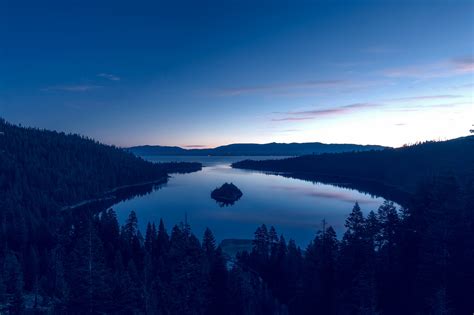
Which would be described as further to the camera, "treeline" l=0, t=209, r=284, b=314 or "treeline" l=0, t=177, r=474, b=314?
"treeline" l=0, t=177, r=474, b=314

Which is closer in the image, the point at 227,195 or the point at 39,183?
the point at 227,195

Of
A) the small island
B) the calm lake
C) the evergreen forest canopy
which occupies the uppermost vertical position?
the evergreen forest canopy

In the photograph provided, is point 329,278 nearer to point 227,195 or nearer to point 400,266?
point 400,266

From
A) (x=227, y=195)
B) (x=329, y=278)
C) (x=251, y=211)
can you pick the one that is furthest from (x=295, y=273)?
(x=227, y=195)

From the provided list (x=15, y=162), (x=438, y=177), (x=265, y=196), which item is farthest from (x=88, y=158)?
(x=438, y=177)

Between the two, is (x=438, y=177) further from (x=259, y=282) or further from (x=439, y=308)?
(x=259, y=282)

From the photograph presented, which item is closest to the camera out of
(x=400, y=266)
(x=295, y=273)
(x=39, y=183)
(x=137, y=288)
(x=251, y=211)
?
(x=400, y=266)

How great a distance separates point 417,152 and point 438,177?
178112mm

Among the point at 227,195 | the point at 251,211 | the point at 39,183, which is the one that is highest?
the point at 39,183

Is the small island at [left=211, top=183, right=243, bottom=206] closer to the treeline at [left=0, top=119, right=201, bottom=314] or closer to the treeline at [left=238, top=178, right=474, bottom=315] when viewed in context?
the treeline at [left=0, top=119, right=201, bottom=314]

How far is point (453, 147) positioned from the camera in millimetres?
164625

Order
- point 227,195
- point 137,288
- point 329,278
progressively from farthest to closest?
1. point 227,195
2. point 329,278
3. point 137,288

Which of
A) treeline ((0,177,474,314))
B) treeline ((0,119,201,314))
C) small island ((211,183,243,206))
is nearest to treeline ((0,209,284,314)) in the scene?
treeline ((0,177,474,314))

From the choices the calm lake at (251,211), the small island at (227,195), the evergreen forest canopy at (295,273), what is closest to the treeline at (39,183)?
the evergreen forest canopy at (295,273)
